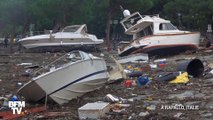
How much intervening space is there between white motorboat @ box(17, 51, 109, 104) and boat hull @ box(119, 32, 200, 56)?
48.2 ft

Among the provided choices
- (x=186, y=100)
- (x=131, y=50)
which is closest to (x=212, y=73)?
(x=186, y=100)

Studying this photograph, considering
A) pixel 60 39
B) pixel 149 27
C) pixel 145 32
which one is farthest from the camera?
pixel 60 39

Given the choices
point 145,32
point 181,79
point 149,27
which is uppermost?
point 149,27

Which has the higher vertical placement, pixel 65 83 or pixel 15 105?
pixel 65 83

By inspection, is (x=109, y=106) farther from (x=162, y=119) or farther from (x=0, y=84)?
(x=0, y=84)

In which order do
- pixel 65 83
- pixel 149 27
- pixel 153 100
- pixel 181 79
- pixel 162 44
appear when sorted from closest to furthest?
pixel 153 100 → pixel 65 83 → pixel 181 79 → pixel 162 44 → pixel 149 27

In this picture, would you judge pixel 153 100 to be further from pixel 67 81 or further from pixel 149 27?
pixel 149 27

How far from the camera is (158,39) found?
26.9m

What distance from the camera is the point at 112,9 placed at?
48.2m

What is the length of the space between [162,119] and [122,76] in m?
6.69

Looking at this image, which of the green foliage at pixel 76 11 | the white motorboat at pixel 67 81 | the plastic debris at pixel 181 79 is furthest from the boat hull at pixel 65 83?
the green foliage at pixel 76 11

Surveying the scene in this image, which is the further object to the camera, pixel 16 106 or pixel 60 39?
pixel 60 39

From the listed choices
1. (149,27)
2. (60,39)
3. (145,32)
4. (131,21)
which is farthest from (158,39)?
(60,39)

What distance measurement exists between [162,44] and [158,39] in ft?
1.28
